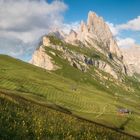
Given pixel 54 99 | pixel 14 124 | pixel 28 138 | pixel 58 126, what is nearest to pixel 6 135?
pixel 28 138

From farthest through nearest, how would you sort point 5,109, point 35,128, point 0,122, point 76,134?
1. point 5,109
2. point 76,134
3. point 35,128
4. point 0,122

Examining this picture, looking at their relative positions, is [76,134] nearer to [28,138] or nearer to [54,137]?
[54,137]

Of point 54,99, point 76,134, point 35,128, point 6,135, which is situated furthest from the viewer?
point 54,99

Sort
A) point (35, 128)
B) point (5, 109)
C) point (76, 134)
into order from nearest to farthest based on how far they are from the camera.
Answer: point (35, 128) < point (76, 134) < point (5, 109)

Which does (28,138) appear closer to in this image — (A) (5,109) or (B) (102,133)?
(A) (5,109)

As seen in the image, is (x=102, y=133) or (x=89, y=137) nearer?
(x=89, y=137)

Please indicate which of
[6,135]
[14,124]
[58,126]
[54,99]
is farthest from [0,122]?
[54,99]

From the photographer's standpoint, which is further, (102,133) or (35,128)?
(102,133)

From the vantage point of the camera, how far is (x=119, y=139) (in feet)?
50.3

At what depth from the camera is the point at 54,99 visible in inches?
6919

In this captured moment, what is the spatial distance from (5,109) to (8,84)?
564ft

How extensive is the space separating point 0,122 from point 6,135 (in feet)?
4.62

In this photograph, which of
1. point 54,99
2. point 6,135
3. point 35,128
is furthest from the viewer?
point 54,99

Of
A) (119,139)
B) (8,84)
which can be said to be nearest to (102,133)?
(119,139)
